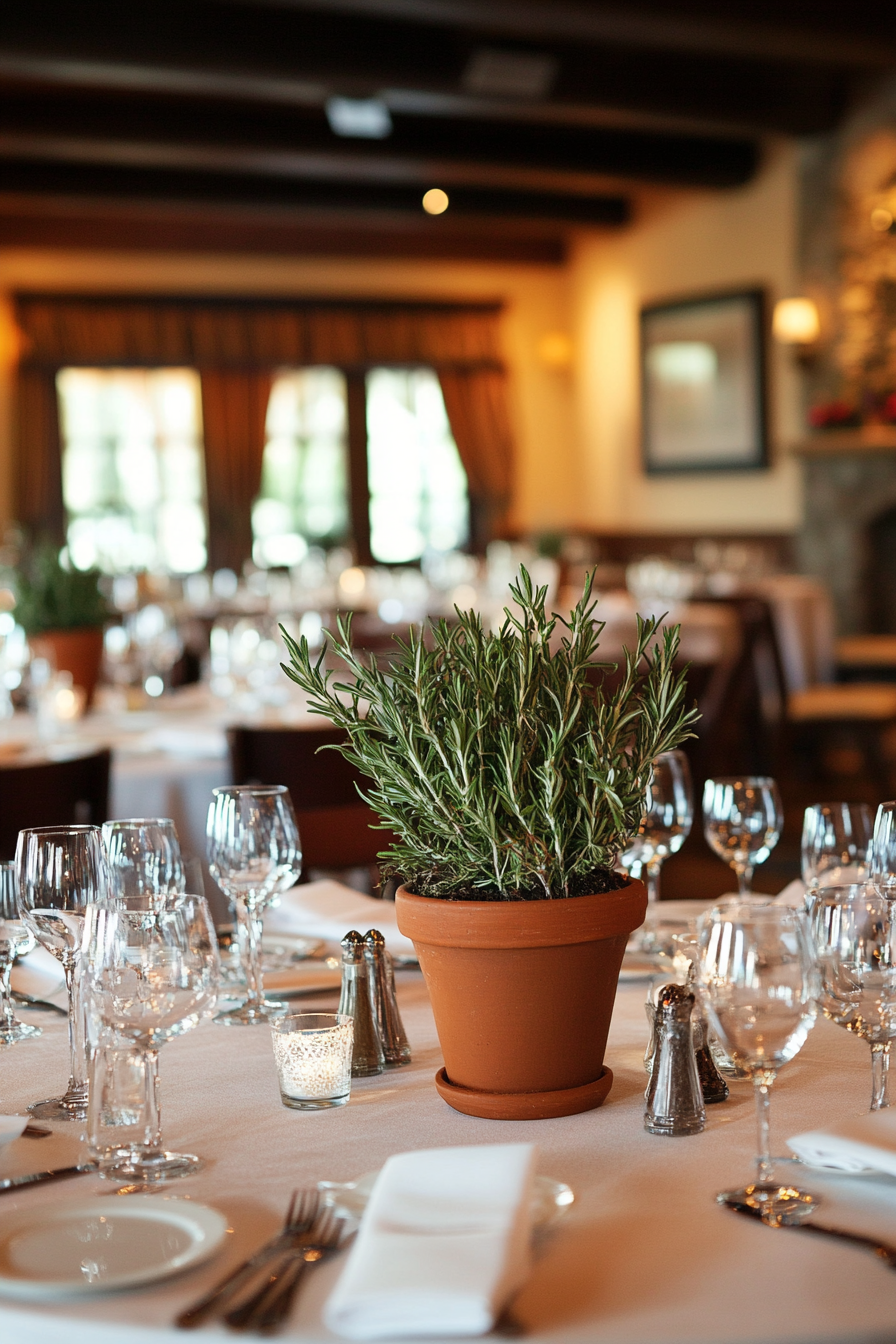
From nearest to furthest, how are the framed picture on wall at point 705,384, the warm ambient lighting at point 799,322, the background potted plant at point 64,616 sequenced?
the background potted plant at point 64,616 < the warm ambient lighting at point 799,322 < the framed picture on wall at point 705,384

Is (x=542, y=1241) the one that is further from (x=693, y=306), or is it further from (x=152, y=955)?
(x=693, y=306)

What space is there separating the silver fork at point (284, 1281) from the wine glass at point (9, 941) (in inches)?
22.6

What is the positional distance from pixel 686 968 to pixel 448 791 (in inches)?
13.8

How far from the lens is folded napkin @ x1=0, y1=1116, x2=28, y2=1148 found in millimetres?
1017

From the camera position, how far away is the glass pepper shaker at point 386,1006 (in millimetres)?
1244

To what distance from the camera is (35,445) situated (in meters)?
11.2

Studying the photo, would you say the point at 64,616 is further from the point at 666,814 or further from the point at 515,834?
the point at 515,834

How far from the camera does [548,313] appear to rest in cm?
1258

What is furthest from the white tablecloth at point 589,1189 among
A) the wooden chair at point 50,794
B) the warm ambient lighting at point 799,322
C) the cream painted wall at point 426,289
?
the cream painted wall at point 426,289

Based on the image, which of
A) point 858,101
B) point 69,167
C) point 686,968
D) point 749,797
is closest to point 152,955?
point 686,968

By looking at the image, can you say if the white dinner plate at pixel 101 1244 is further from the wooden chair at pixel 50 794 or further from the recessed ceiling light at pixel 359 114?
the recessed ceiling light at pixel 359 114

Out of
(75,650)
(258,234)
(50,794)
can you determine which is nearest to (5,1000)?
(50,794)

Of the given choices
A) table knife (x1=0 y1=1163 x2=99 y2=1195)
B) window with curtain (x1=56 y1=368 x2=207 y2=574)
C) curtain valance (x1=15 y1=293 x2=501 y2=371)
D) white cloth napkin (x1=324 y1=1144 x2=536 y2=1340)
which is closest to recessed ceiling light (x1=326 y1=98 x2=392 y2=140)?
curtain valance (x1=15 y1=293 x2=501 y2=371)

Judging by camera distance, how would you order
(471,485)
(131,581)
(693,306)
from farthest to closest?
(471,485) < (693,306) < (131,581)
